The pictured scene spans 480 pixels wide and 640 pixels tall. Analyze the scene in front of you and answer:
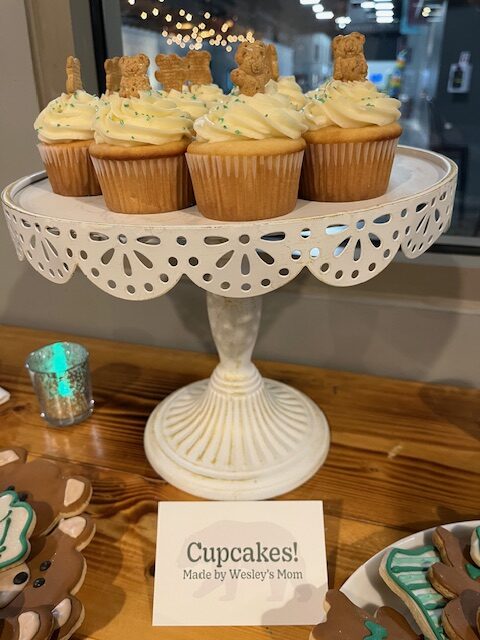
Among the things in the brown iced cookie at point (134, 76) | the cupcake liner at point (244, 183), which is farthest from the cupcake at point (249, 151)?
the brown iced cookie at point (134, 76)

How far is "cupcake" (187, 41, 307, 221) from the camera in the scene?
63cm

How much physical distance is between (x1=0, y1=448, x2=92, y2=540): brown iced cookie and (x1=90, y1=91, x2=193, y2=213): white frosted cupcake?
1.25 feet

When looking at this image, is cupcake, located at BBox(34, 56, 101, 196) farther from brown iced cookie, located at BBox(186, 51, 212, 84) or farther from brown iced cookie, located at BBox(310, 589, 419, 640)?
brown iced cookie, located at BBox(310, 589, 419, 640)

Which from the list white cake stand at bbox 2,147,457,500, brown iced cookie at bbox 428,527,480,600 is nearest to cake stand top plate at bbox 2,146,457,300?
white cake stand at bbox 2,147,457,500

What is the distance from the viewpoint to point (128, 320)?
131 centimetres

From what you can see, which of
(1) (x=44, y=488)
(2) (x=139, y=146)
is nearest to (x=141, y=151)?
(2) (x=139, y=146)

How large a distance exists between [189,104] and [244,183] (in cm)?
22

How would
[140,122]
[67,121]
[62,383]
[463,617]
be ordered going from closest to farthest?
[463,617], [140,122], [67,121], [62,383]

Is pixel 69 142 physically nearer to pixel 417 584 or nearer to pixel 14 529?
pixel 14 529

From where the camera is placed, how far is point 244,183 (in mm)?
636

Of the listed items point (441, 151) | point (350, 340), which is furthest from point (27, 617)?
point (441, 151)

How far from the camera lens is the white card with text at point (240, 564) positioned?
702 mm

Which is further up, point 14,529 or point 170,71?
point 170,71

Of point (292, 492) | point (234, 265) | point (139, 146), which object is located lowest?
point (292, 492)
